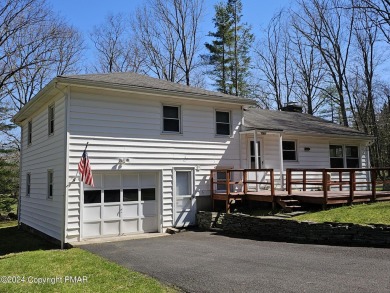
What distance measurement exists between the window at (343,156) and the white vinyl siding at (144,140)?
6.47 m

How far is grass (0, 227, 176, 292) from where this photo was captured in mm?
6238

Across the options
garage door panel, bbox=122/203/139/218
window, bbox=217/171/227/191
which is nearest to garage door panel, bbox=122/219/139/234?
garage door panel, bbox=122/203/139/218

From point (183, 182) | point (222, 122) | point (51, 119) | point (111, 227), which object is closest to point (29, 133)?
point (51, 119)

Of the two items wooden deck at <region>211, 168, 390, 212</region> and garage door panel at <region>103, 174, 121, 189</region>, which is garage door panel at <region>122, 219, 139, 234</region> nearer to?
garage door panel at <region>103, 174, 121, 189</region>

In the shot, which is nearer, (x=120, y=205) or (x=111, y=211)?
(x=111, y=211)

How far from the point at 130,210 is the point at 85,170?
2.48 metres

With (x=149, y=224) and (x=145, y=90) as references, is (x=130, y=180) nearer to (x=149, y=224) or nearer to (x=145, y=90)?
(x=149, y=224)

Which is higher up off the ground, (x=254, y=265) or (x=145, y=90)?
(x=145, y=90)

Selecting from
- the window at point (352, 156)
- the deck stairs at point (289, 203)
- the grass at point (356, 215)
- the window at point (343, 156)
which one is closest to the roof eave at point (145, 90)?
the deck stairs at point (289, 203)

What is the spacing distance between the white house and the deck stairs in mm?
2629

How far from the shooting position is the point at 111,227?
12.2 m

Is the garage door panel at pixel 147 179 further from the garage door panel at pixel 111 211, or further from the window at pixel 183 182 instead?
the garage door panel at pixel 111 211

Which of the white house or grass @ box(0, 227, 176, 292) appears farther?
the white house

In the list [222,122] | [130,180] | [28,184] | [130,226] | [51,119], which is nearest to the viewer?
[130,226]
